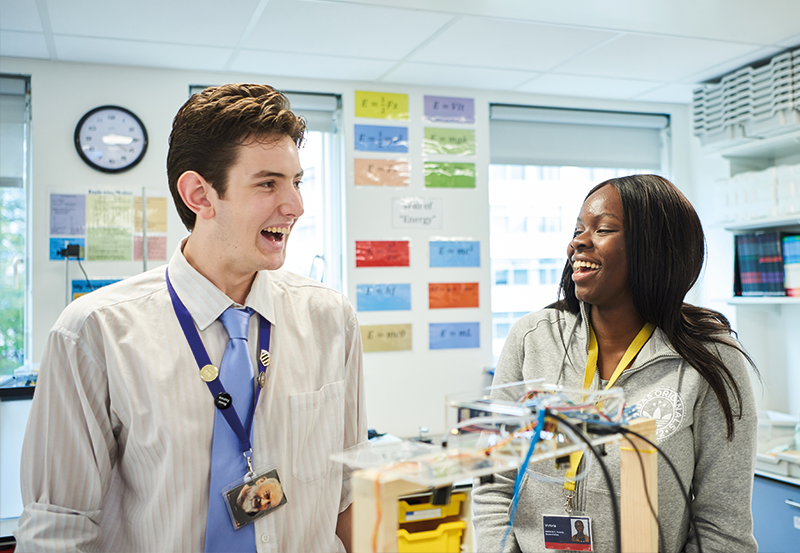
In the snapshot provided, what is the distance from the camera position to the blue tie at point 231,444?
104cm

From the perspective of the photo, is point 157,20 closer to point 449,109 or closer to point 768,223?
point 449,109

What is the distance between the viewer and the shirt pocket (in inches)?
45.6

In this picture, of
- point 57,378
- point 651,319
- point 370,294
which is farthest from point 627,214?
point 370,294

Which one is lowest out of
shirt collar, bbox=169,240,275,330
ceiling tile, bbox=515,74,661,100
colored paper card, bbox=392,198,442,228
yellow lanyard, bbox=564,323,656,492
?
yellow lanyard, bbox=564,323,656,492

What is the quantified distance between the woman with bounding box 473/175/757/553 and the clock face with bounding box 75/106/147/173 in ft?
7.77

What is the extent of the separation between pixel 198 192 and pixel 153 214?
6.79ft

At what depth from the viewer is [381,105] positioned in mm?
3416

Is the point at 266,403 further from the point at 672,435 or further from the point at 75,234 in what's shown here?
the point at 75,234

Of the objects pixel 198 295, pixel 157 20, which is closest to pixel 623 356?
pixel 198 295

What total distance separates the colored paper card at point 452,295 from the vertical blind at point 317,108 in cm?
107

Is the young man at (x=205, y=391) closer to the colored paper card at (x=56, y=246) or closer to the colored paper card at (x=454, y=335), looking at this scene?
the colored paper card at (x=56, y=246)

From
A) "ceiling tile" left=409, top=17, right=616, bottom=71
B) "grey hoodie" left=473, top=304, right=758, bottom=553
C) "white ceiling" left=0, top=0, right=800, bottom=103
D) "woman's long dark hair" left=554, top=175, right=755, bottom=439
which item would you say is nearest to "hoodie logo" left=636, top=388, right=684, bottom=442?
"grey hoodie" left=473, top=304, right=758, bottom=553

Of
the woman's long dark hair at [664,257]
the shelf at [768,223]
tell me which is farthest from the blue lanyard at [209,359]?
the shelf at [768,223]

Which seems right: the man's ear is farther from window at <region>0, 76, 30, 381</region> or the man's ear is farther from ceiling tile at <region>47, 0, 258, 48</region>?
window at <region>0, 76, 30, 381</region>
